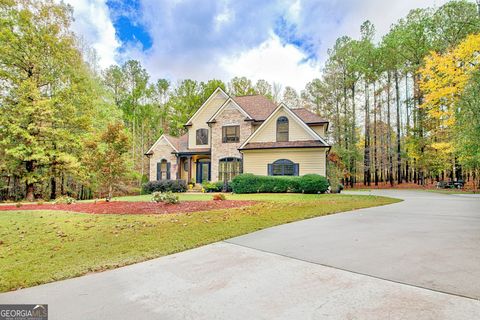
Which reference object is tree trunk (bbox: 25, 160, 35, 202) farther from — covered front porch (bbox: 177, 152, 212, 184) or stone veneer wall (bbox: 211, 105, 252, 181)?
stone veneer wall (bbox: 211, 105, 252, 181)

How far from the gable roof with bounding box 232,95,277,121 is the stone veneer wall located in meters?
1.12

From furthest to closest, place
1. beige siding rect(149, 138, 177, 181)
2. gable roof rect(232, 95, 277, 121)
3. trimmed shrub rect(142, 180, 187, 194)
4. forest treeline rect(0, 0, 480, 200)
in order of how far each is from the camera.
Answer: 1. beige siding rect(149, 138, 177, 181)
2. gable roof rect(232, 95, 277, 121)
3. trimmed shrub rect(142, 180, 187, 194)
4. forest treeline rect(0, 0, 480, 200)

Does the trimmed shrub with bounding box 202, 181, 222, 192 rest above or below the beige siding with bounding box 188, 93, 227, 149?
below

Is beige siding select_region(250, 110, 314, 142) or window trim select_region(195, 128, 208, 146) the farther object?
Result: window trim select_region(195, 128, 208, 146)

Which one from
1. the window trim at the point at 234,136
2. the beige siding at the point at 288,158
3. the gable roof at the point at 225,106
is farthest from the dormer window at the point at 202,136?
the beige siding at the point at 288,158

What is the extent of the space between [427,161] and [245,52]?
21.2m

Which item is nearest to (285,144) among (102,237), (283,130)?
(283,130)

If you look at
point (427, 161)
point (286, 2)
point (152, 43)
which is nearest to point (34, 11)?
point (152, 43)

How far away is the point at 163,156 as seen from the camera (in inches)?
948

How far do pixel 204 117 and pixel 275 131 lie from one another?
24.9 feet

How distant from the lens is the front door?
23.4 m

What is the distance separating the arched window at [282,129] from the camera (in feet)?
61.3

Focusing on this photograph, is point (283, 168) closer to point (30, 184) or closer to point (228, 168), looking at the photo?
point (228, 168)

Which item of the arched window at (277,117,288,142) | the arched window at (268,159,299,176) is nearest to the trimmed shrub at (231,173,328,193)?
the arched window at (268,159,299,176)
